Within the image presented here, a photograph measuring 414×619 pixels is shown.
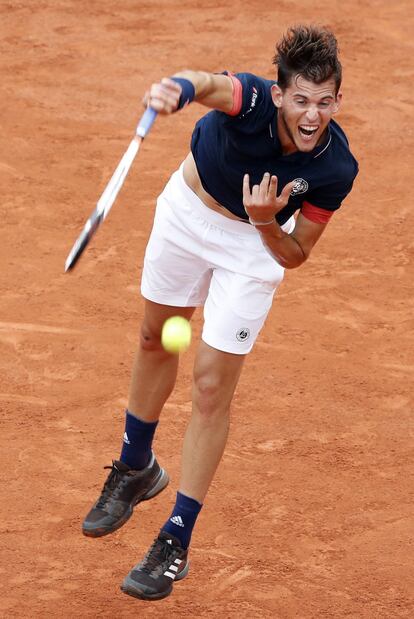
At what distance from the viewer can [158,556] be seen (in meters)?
5.89

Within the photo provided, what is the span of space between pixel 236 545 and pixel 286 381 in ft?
5.66

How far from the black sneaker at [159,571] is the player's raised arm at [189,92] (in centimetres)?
214

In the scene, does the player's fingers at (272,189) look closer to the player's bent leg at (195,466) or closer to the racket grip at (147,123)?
the racket grip at (147,123)

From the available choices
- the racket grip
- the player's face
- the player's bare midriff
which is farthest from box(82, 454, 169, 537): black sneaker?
the racket grip

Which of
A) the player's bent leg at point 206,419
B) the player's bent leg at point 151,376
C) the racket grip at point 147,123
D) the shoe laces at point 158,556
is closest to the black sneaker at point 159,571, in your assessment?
the shoe laces at point 158,556

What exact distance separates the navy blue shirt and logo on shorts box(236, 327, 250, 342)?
542mm

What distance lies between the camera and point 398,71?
13.2m

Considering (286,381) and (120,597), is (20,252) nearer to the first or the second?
(286,381)

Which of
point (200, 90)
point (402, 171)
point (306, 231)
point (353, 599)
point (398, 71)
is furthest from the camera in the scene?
point (398, 71)

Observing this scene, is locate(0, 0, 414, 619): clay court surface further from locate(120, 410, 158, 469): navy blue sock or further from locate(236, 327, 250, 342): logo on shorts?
locate(236, 327, 250, 342): logo on shorts

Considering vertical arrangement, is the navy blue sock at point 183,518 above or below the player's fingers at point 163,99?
below

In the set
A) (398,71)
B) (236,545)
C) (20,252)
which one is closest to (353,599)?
(236,545)

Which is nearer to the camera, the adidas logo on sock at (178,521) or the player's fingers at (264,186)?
the player's fingers at (264,186)

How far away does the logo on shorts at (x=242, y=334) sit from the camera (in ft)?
18.8
